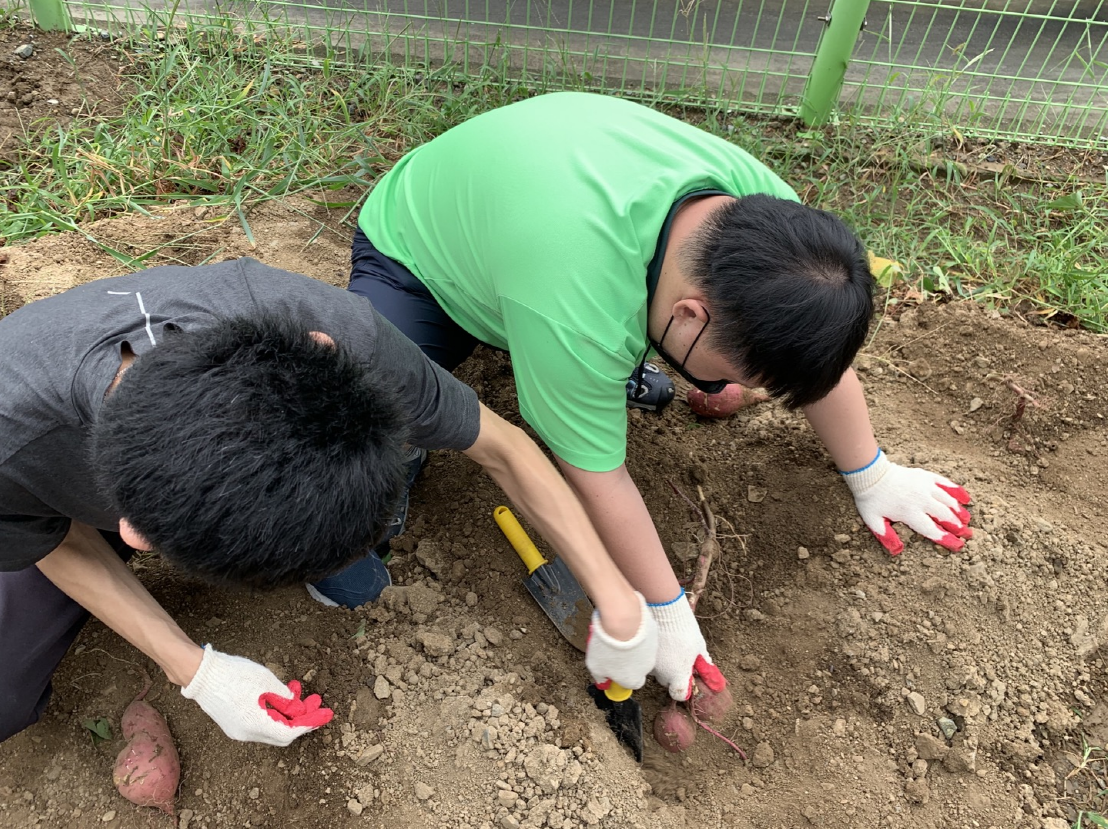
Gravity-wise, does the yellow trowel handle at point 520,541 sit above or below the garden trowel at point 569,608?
above

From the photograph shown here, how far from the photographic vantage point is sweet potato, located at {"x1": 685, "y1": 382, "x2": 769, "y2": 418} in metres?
2.32

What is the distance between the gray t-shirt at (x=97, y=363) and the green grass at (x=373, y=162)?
1311mm

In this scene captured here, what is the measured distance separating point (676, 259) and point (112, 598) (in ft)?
4.21

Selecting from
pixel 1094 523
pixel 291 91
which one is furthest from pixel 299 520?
pixel 291 91

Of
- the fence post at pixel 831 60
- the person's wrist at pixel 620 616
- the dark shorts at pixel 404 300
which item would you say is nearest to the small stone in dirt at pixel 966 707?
the person's wrist at pixel 620 616

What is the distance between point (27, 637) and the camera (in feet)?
5.33

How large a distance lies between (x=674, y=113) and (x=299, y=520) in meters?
2.92

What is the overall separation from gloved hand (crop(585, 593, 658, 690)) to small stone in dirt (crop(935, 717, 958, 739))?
0.70 meters

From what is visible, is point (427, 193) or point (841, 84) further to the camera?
point (841, 84)

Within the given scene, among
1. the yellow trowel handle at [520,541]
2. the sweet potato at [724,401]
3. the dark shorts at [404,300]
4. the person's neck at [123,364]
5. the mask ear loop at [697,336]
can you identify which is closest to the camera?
the person's neck at [123,364]

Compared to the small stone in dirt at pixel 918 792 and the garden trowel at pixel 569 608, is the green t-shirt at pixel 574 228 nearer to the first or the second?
the garden trowel at pixel 569 608

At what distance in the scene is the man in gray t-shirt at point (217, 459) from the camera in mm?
959

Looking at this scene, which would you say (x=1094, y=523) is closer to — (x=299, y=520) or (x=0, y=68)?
(x=299, y=520)

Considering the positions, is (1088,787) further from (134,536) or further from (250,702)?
(134,536)
